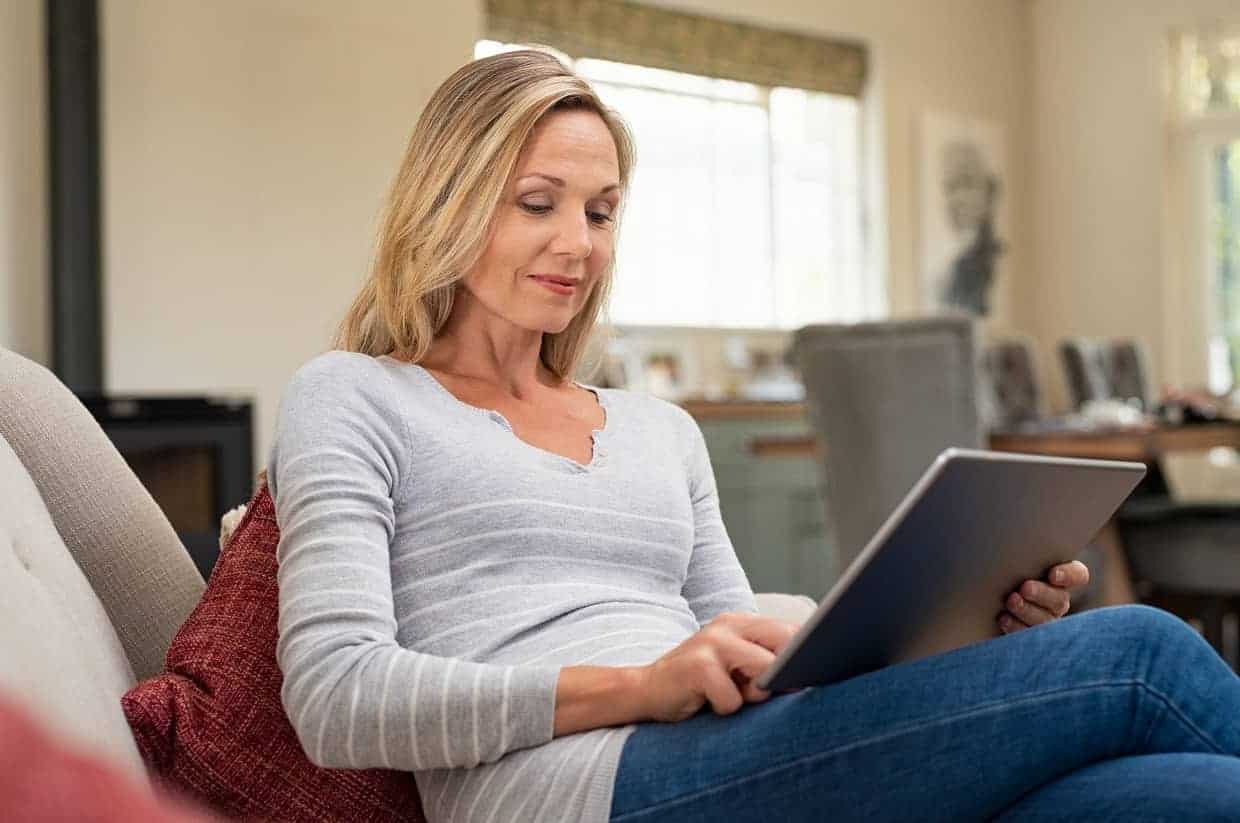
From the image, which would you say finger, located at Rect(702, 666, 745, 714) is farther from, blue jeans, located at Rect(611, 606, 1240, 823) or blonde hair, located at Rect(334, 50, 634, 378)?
blonde hair, located at Rect(334, 50, 634, 378)

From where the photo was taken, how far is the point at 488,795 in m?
1.16

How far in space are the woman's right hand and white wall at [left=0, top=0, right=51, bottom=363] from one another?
3.46 meters

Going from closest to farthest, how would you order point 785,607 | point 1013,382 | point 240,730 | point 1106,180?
point 240,730 → point 785,607 → point 1013,382 → point 1106,180

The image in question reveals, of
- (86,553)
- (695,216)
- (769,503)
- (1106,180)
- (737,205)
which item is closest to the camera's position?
(86,553)

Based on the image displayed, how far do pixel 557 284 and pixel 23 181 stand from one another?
3.23 meters

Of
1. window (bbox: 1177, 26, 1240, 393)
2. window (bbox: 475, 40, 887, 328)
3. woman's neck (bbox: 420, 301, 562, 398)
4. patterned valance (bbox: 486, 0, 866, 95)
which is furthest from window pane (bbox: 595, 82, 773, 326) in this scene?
woman's neck (bbox: 420, 301, 562, 398)

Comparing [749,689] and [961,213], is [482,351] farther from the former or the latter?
[961,213]

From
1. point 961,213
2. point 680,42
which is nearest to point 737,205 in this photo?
point 680,42

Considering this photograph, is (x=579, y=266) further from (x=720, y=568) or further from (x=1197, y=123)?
(x=1197, y=123)

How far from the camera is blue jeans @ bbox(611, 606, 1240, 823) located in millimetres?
1045

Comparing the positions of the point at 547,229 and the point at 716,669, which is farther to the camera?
the point at 547,229

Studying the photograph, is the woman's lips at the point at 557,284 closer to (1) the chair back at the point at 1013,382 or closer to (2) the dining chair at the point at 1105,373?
(1) the chair back at the point at 1013,382

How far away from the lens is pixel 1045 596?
4.22ft

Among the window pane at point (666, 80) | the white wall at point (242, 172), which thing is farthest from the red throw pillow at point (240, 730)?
the window pane at point (666, 80)
